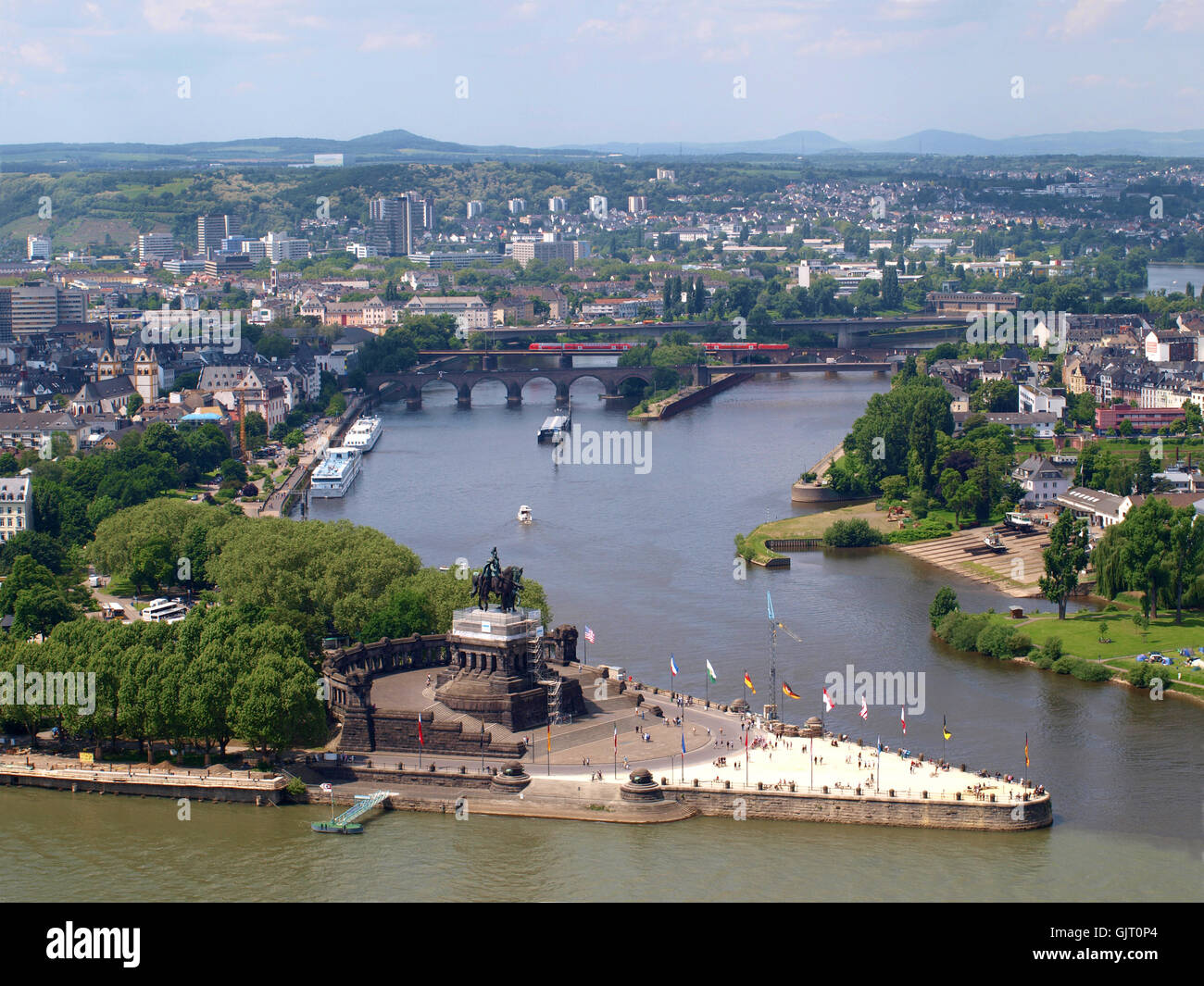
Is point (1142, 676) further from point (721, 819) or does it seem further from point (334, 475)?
point (334, 475)

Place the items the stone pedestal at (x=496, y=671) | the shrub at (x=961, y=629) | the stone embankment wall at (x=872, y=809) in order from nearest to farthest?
the stone embankment wall at (x=872, y=809)
the stone pedestal at (x=496, y=671)
the shrub at (x=961, y=629)

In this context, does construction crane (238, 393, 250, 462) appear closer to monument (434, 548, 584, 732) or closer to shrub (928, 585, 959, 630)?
shrub (928, 585, 959, 630)

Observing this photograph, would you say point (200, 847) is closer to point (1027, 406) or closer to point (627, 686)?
point (627, 686)

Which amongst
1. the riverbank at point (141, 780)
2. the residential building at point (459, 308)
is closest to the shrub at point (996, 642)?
the riverbank at point (141, 780)

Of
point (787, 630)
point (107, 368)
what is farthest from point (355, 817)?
point (107, 368)

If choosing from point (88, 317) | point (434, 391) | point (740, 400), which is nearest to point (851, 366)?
point (740, 400)

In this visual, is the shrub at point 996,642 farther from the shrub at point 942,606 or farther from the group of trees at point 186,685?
the group of trees at point 186,685

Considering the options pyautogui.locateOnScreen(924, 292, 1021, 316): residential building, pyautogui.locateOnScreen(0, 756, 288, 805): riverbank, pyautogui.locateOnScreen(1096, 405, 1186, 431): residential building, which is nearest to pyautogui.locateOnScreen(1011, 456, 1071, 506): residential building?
pyautogui.locateOnScreen(1096, 405, 1186, 431): residential building
